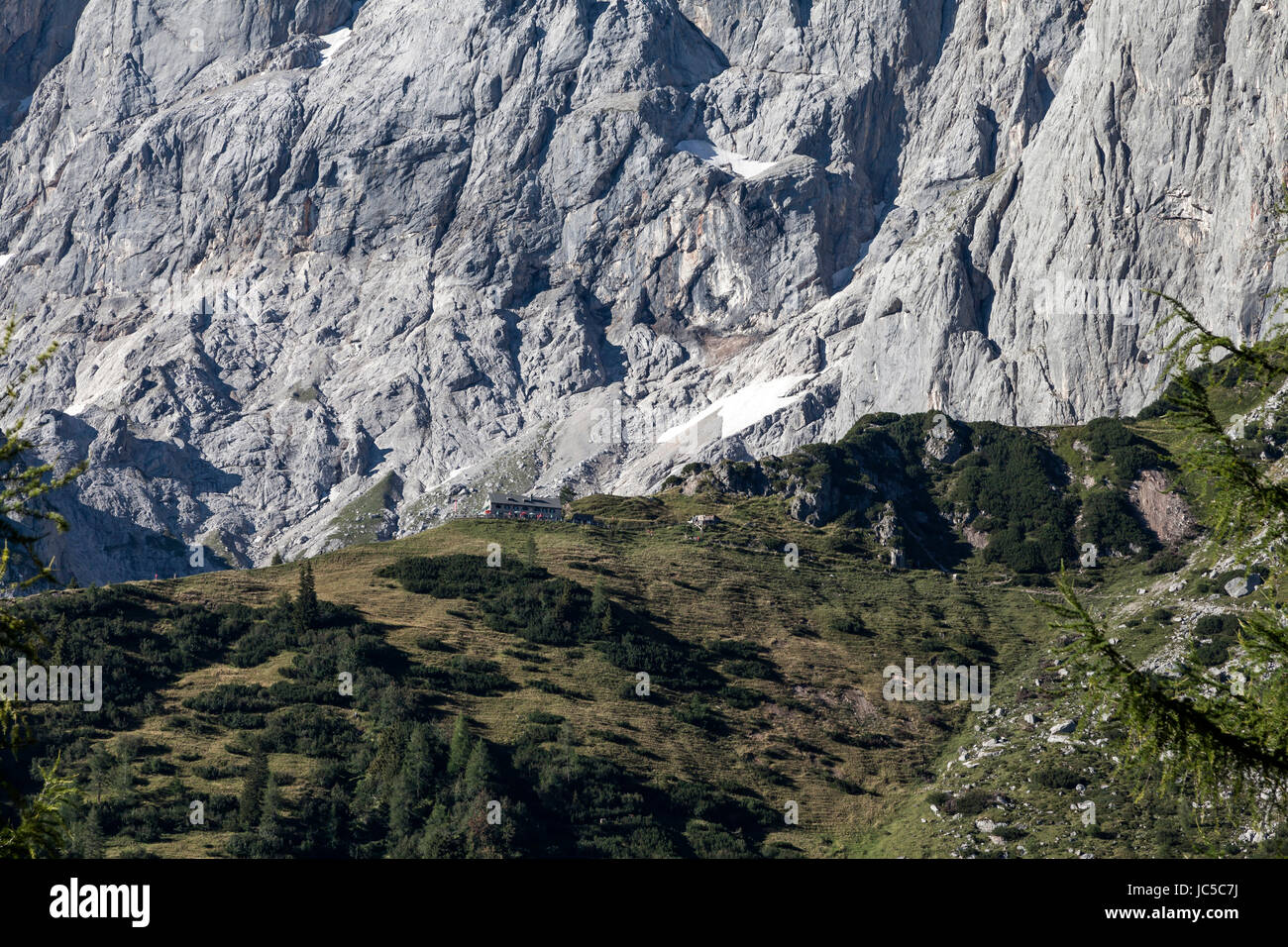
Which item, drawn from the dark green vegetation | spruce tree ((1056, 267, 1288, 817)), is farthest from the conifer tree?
spruce tree ((1056, 267, 1288, 817))

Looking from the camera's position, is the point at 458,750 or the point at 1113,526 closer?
the point at 458,750

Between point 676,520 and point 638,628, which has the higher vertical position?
point 676,520

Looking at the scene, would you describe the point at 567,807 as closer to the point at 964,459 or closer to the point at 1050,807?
the point at 1050,807

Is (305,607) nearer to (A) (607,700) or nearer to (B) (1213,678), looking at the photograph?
(A) (607,700)

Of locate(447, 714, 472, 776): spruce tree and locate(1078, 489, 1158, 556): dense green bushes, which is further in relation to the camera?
locate(1078, 489, 1158, 556): dense green bushes

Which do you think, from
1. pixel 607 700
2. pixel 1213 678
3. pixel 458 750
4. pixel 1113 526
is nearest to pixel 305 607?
pixel 607 700

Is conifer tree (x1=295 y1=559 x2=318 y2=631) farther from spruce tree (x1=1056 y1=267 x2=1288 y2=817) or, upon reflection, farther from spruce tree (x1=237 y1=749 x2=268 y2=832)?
spruce tree (x1=1056 y1=267 x2=1288 y2=817)

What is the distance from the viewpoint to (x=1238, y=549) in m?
14.5

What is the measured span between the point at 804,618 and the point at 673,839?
38948mm

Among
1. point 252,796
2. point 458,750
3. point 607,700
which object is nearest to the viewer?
point 252,796

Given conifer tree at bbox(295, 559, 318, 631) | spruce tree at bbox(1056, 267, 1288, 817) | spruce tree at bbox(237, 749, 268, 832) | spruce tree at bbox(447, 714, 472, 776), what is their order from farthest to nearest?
1. conifer tree at bbox(295, 559, 318, 631)
2. spruce tree at bbox(447, 714, 472, 776)
3. spruce tree at bbox(237, 749, 268, 832)
4. spruce tree at bbox(1056, 267, 1288, 817)

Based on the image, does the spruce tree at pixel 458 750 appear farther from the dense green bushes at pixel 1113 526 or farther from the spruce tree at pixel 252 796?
the dense green bushes at pixel 1113 526
